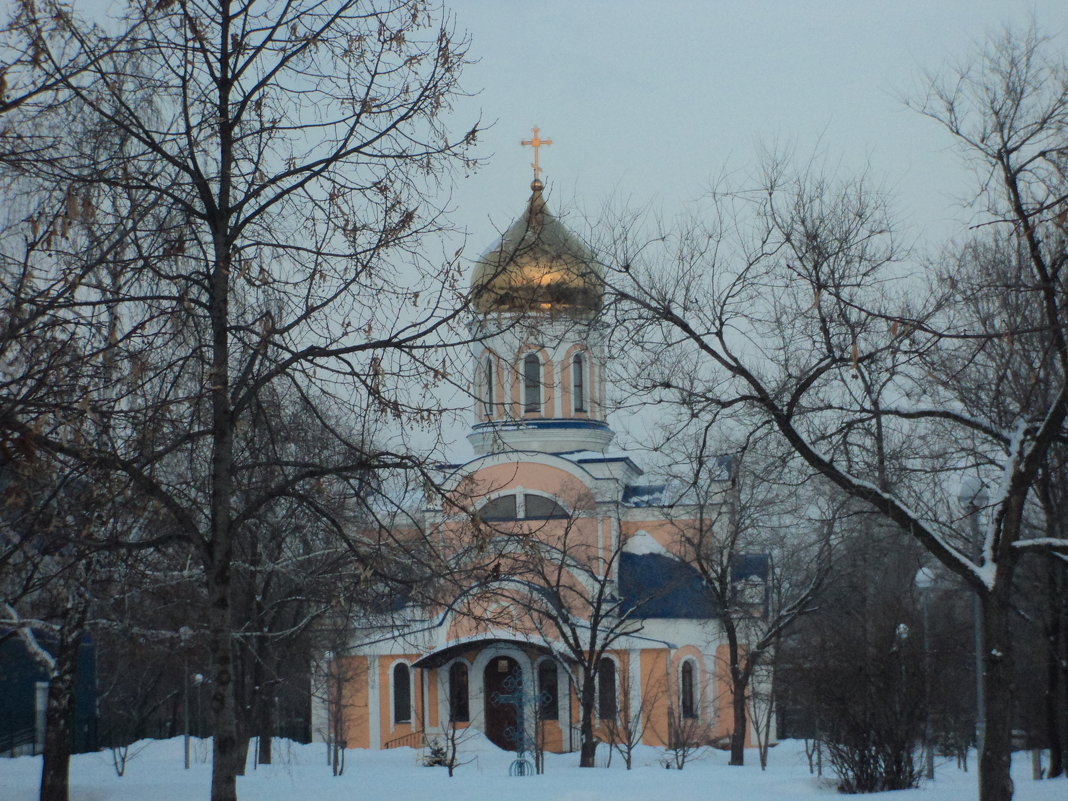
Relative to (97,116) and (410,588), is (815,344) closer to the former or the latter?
(410,588)

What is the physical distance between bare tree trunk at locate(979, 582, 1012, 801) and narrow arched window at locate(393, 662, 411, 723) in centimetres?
2489

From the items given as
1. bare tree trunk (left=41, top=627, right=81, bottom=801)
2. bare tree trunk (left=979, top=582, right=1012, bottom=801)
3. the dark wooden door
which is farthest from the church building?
bare tree trunk (left=979, top=582, right=1012, bottom=801)

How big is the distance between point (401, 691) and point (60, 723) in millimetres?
20756

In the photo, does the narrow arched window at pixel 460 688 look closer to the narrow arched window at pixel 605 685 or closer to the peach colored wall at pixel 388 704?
the peach colored wall at pixel 388 704

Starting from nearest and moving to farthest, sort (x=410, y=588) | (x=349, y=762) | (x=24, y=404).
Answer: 1. (x=24, y=404)
2. (x=410, y=588)
3. (x=349, y=762)

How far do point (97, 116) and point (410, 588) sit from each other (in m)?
4.00

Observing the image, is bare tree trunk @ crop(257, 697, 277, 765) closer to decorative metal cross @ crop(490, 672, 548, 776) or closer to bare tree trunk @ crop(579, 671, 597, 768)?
decorative metal cross @ crop(490, 672, 548, 776)

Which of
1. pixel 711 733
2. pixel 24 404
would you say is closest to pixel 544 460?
pixel 711 733

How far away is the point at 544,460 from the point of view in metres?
34.0

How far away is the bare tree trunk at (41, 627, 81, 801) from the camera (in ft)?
47.8

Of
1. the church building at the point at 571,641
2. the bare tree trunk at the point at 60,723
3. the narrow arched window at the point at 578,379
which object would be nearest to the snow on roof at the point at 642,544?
the church building at the point at 571,641

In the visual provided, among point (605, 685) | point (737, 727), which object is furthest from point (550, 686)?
point (737, 727)

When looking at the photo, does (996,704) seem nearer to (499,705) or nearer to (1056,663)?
(1056,663)

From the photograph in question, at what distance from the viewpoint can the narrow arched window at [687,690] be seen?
33344mm
